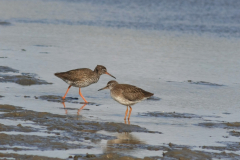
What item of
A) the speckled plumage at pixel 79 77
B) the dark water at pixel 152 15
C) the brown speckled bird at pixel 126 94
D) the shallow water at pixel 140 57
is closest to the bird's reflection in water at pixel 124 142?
the shallow water at pixel 140 57

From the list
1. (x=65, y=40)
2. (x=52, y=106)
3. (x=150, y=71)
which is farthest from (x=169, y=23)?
(x=52, y=106)

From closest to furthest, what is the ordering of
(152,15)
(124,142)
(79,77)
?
(124,142) → (79,77) → (152,15)

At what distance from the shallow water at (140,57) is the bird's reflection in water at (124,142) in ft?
0.54

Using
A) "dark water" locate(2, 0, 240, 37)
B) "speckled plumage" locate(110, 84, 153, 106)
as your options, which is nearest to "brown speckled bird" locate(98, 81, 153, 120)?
Result: "speckled plumage" locate(110, 84, 153, 106)

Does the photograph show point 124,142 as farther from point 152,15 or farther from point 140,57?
point 152,15

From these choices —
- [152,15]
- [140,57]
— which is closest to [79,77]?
[140,57]

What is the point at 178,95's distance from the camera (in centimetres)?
1451

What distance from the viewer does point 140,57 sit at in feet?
66.8

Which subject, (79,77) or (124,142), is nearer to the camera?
(124,142)

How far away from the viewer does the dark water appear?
3017 cm

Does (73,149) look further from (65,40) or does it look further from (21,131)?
(65,40)

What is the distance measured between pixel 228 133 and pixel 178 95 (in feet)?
13.3

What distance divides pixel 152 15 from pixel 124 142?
87.3 feet

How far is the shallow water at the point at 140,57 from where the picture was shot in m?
11.7
